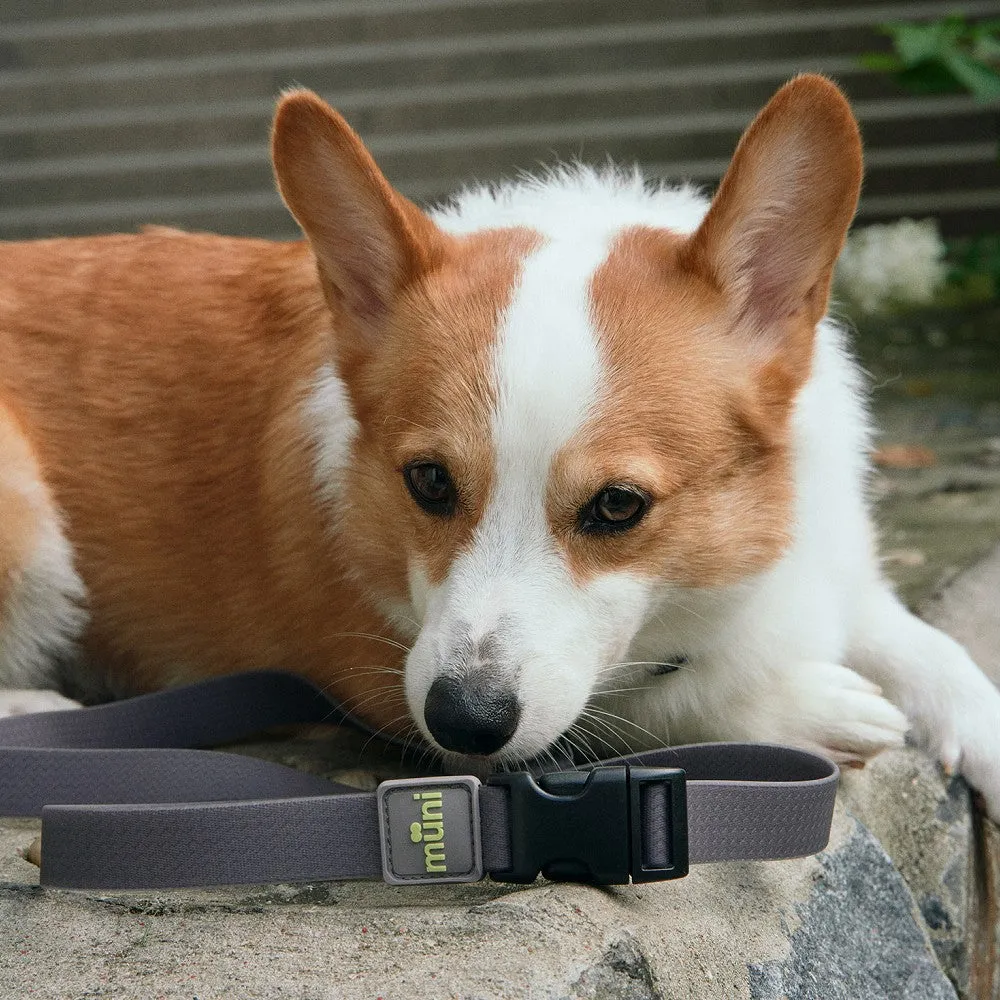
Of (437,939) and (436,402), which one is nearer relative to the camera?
(437,939)

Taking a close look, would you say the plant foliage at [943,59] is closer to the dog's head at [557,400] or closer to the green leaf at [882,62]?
the green leaf at [882,62]

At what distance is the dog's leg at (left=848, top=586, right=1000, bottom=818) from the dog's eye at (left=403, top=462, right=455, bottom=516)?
0.96 metres

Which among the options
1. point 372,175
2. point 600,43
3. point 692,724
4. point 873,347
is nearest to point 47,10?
→ point 600,43

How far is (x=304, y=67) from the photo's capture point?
6312 mm

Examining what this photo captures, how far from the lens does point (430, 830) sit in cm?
178

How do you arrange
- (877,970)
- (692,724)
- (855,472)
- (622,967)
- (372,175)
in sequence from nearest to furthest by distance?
(622,967) → (877,970) → (372,175) → (692,724) → (855,472)

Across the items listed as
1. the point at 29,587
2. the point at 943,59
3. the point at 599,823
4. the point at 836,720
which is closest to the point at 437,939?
the point at 599,823

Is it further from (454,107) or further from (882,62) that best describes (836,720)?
(454,107)

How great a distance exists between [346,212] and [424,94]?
4.53 m

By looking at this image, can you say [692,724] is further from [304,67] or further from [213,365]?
[304,67]

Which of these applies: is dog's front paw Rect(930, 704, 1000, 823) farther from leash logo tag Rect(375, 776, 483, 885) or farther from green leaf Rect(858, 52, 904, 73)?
green leaf Rect(858, 52, 904, 73)

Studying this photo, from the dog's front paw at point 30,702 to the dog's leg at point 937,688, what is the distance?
1529 millimetres

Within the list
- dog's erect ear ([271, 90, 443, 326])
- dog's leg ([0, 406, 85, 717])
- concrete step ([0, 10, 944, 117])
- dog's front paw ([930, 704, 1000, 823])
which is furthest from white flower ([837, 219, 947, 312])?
dog's leg ([0, 406, 85, 717])

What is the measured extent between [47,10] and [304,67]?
1238 millimetres
